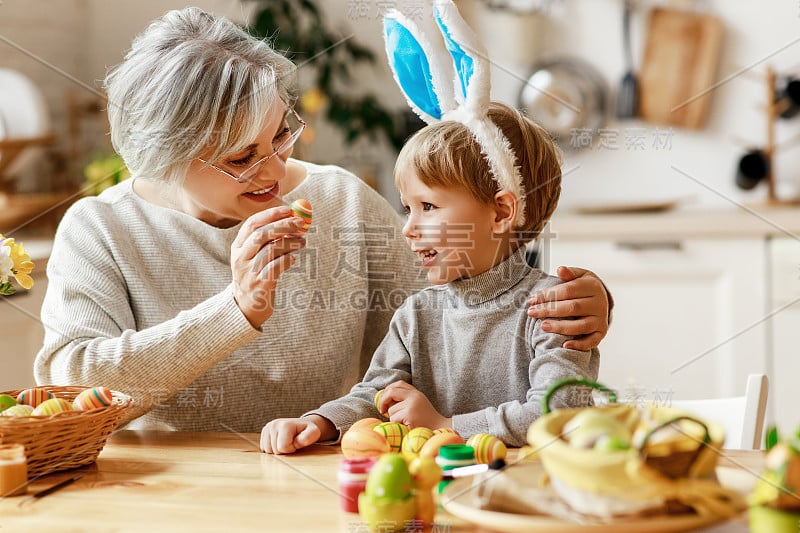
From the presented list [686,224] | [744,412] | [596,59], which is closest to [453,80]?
[744,412]

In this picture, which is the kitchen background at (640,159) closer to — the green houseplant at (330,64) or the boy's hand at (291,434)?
the green houseplant at (330,64)

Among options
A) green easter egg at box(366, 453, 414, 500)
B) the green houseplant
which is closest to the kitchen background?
the green houseplant

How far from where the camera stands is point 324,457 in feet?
3.84

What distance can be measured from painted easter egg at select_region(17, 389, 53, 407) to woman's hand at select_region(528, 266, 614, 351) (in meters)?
0.67

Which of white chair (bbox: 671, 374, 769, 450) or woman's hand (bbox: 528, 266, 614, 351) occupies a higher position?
woman's hand (bbox: 528, 266, 614, 351)

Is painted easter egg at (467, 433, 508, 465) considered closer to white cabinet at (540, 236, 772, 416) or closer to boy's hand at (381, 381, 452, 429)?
boy's hand at (381, 381, 452, 429)

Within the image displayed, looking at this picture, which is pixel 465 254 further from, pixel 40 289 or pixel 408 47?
pixel 40 289

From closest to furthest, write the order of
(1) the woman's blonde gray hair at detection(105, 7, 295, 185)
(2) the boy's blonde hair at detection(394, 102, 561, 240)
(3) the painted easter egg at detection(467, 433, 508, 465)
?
1. (3) the painted easter egg at detection(467, 433, 508, 465)
2. (2) the boy's blonde hair at detection(394, 102, 561, 240)
3. (1) the woman's blonde gray hair at detection(105, 7, 295, 185)

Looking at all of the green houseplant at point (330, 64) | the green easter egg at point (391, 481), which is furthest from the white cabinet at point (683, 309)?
the green easter egg at point (391, 481)

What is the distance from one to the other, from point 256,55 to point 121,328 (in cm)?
51

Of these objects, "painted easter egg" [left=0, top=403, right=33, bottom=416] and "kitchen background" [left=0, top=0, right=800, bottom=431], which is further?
"kitchen background" [left=0, top=0, right=800, bottom=431]

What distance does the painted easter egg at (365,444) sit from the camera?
1.08 m

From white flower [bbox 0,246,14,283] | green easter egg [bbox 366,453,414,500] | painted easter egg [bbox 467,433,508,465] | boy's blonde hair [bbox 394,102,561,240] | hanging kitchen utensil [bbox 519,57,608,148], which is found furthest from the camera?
hanging kitchen utensil [bbox 519,57,608,148]

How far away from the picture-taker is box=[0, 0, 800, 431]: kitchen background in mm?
2822
